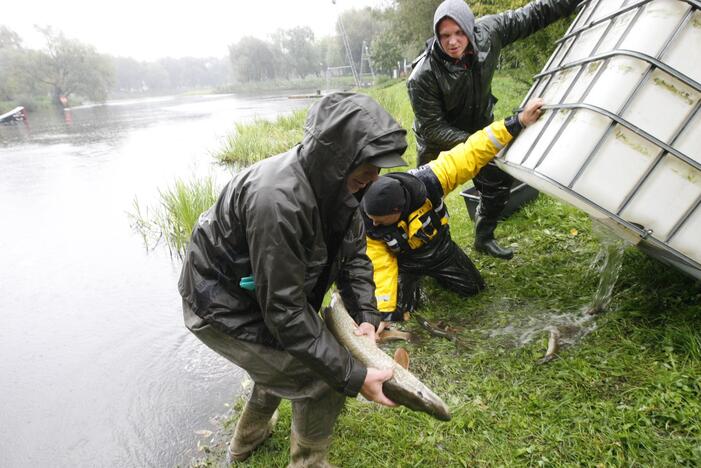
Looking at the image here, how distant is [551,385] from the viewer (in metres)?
2.62

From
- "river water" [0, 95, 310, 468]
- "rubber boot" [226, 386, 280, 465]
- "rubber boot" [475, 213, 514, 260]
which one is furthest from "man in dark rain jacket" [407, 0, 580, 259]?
"river water" [0, 95, 310, 468]

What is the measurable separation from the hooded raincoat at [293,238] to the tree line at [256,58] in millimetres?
3833

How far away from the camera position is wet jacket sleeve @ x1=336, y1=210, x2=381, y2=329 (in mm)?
2234

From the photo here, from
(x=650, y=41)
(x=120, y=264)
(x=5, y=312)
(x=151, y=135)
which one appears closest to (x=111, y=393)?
(x=5, y=312)

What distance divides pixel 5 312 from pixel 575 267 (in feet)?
19.3

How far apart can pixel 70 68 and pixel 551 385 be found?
59.2 m

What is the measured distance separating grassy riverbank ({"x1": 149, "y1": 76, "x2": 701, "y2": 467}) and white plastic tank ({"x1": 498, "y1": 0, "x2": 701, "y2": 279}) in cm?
67

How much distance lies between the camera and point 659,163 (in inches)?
79.1

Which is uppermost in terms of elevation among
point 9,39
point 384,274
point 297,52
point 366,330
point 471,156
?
point 471,156

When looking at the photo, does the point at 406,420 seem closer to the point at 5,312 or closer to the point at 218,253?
the point at 218,253

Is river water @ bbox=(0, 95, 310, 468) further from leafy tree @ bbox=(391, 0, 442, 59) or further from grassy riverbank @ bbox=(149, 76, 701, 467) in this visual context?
leafy tree @ bbox=(391, 0, 442, 59)

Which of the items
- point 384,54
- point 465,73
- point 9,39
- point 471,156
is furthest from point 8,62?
point 471,156

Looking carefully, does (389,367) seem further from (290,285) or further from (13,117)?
(13,117)

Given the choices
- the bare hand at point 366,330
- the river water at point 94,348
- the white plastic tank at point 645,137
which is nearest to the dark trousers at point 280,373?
the bare hand at point 366,330
